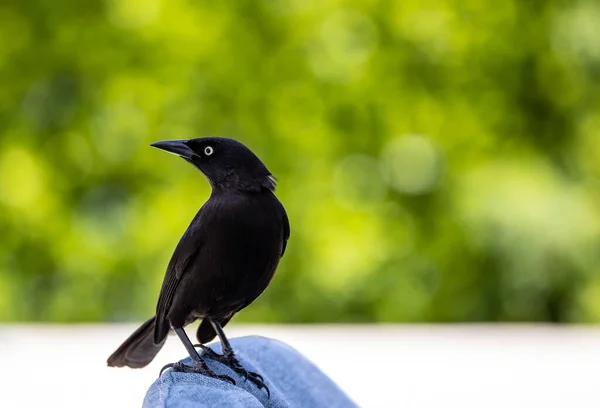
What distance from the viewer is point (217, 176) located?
1.82m

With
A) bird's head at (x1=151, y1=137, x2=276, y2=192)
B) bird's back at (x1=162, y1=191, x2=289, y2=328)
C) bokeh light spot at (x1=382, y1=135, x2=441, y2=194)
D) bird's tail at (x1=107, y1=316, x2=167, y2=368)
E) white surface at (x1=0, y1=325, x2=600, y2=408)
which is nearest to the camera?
bird's back at (x1=162, y1=191, x2=289, y2=328)

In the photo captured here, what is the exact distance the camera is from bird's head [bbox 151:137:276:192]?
1.79 meters

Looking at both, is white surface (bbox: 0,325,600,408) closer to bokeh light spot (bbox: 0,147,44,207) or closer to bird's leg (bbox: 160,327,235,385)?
bokeh light spot (bbox: 0,147,44,207)

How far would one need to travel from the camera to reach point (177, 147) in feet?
5.96

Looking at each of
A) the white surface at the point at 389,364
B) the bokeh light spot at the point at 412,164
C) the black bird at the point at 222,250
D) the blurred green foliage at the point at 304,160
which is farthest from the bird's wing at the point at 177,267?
the bokeh light spot at the point at 412,164

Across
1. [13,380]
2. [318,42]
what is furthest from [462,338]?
[13,380]

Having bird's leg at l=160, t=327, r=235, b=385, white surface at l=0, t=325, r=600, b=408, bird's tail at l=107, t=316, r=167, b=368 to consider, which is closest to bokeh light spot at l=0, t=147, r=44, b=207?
white surface at l=0, t=325, r=600, b=408

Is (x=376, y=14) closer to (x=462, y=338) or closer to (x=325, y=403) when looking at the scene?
(x=462, y=338)

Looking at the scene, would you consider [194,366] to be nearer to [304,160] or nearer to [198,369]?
[198,369]

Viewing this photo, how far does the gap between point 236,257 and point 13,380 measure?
3.36 m

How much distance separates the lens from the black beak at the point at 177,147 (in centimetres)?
179

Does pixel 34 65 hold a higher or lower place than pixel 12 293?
higher

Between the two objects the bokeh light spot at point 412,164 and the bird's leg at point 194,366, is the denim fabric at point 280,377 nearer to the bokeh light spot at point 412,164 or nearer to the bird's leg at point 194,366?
the bird's leg at point 194,366

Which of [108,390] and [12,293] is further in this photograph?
[12,293]
